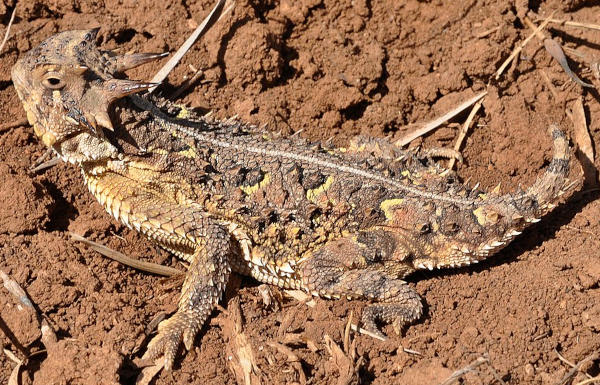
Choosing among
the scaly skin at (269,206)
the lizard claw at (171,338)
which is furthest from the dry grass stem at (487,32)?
the lizard claw at (171,338)

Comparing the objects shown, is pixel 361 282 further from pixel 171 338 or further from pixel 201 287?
pixel 171 338

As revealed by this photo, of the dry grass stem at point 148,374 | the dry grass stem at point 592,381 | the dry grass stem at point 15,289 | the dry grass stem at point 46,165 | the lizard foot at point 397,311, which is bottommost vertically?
the dry grass stem at point 148,374

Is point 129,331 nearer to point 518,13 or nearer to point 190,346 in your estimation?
point 190,346

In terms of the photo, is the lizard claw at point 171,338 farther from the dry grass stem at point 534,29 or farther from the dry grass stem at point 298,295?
the dry grass stem at point 534,29

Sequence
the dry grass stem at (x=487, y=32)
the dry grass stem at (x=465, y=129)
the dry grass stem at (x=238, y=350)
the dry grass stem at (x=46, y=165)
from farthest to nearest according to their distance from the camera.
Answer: the dry grass stem at (x=487, y=32)
the dry grass stem at (x=465, y=129)
the dry grass stem at (x=46, y=165)
the dry grass stem at (x=238, y=350)

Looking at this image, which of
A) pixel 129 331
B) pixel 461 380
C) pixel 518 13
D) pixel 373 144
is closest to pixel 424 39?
pixel 518 13

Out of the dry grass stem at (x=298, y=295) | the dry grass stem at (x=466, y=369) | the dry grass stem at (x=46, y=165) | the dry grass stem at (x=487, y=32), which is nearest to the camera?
the dry grass stem at (x=466, y=369)
